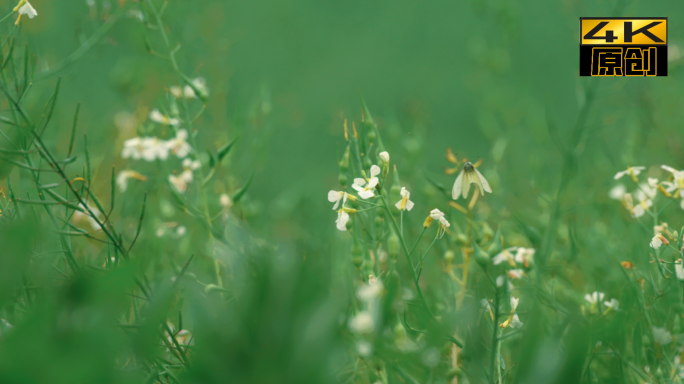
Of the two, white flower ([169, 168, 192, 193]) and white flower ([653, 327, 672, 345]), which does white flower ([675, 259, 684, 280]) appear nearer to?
white flower ([653, 327, 672, 345])

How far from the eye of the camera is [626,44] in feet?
3.40

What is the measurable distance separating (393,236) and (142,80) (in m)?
1.35

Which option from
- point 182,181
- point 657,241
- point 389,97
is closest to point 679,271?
point 657,241

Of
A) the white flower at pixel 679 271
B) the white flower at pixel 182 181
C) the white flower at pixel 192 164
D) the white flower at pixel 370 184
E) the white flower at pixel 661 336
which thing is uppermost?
the white flower at pixel 192 164

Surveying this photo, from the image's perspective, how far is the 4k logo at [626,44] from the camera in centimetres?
100

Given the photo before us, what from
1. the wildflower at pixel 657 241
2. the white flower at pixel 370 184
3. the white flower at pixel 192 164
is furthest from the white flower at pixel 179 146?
the wildflower at pixel 657 241

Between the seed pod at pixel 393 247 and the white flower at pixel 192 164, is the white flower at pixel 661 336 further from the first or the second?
the white flower at pixel 192 164

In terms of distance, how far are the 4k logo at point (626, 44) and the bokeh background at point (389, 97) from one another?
0.25 feet

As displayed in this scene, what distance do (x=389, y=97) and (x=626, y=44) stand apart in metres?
1.54

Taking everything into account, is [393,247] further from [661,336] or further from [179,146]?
[179,146]

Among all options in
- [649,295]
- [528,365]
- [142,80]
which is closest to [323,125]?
[142,80]

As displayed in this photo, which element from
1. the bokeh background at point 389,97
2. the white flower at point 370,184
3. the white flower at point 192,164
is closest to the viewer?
the white flower at point 370,184

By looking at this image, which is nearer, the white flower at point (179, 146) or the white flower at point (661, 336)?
the white flower at point (661, 336)

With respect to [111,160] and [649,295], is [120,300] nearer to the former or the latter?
[649,295]
